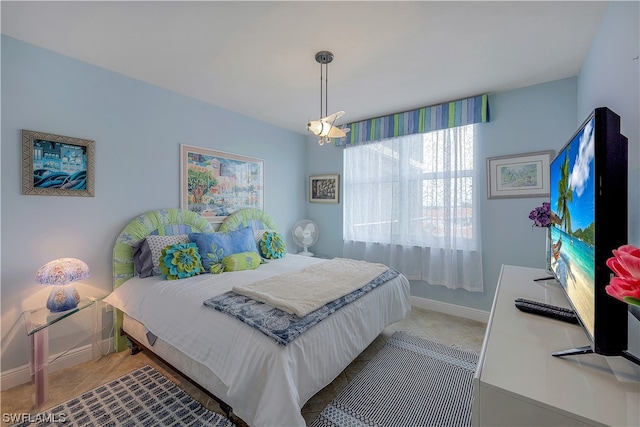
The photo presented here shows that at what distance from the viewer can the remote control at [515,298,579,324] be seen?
1.21 meters

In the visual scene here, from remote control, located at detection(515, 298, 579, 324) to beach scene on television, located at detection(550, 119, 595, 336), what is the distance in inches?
4.3

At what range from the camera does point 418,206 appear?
330 cm

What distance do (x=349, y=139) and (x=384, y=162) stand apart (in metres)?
0.64

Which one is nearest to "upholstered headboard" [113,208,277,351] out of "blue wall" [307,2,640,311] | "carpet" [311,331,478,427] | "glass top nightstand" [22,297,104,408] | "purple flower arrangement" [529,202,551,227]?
"glass top nightstand" [22,297,104,408]

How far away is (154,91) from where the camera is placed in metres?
2.65

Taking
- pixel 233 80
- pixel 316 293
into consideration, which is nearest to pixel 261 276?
pixel 316 293

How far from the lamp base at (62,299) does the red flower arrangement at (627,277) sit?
118 inches

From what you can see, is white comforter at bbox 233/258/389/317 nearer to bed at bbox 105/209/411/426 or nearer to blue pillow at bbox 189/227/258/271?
bed at bbox 105/209/411/426

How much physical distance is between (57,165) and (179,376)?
1951 mm

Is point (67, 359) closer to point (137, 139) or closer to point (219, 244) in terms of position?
point (219, 244)

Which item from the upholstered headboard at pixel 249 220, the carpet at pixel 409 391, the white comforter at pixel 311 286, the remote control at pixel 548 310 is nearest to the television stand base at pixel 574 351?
the remote control at pixel 548 310

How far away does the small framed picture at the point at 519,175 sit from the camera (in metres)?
2.61

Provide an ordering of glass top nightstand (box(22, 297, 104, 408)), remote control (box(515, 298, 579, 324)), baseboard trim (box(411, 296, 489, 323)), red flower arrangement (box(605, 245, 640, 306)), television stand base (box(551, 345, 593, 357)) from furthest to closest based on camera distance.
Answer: baseboard trim (box(411, 296, 489, 323)) < glass top nightstand (box(22, 297, 104, 408)) < remote control (box(515, 298, 579, 324)) < television stand base (box(551, 345, 593, 357)) < red flower arrangement (box(605, 245, 640, 306))

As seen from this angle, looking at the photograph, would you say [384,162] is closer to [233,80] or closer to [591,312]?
[233,80]
